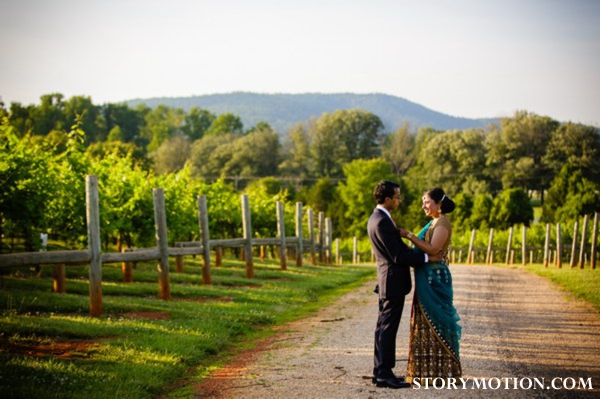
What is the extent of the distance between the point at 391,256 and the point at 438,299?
874 mm

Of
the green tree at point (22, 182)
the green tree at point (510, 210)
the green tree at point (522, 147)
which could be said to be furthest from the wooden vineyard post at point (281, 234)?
the green tree at point (522, 147)

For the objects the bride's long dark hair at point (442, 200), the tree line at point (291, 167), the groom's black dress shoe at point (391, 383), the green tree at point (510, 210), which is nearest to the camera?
the groom's black dress shoe at point (391, 383)

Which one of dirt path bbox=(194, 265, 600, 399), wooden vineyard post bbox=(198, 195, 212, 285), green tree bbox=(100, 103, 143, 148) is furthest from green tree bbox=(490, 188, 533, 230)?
green tree bbox=(100, 103, 143, 148)

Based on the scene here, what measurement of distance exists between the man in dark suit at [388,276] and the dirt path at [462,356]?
1.31ft

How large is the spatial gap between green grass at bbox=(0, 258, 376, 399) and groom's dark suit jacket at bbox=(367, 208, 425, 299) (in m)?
2.74

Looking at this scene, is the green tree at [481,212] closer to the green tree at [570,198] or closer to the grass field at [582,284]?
the green tree at [570,198]

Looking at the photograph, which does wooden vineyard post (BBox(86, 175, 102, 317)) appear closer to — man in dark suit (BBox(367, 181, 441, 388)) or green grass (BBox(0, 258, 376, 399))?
green grass (BBox(0, 258, 376, 399))

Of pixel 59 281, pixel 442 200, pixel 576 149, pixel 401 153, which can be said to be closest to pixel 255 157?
pixel 401 153

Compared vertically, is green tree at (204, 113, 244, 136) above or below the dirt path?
above

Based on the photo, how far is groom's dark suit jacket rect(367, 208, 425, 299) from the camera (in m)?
7.56

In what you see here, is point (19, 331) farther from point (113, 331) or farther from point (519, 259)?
point (519, 259)

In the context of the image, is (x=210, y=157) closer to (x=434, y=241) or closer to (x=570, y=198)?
(x=570, y=198)

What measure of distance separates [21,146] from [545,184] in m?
Answer: 65.9

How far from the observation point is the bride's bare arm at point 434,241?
771 cm
